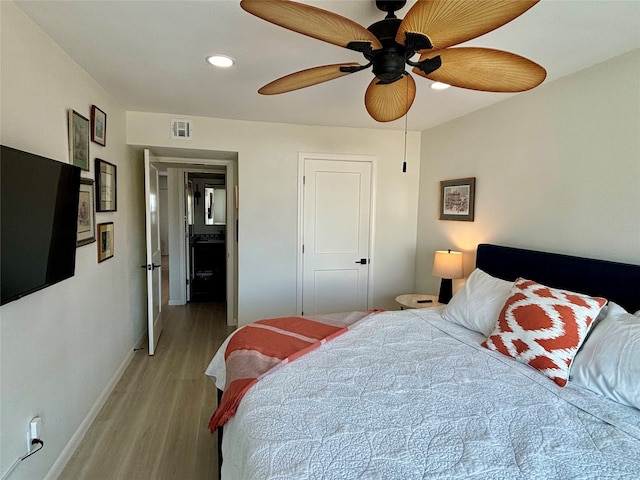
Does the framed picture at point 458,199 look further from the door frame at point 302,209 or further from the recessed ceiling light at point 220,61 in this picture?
the recessed ceiling light at point 220,61

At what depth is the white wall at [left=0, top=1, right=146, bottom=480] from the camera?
1540 millimetres

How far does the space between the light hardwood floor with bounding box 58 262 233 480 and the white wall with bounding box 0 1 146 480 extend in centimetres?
15

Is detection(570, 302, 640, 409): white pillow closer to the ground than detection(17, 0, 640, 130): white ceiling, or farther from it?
closer to the ground

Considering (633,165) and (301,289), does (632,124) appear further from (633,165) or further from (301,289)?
(301,289)

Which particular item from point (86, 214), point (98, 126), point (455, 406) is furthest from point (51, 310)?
point (455, 406)

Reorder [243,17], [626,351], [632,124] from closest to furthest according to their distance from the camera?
[626,351] → [243,17] → [632,124]

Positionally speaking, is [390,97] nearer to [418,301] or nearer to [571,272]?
[571,272]

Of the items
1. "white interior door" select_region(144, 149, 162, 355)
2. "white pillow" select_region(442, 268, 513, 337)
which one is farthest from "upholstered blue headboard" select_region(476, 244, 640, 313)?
"white interior door" select_region(144, 149, 162, 355)

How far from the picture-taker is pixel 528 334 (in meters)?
1.77

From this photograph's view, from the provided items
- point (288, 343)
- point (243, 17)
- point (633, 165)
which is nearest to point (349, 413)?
point (288, 343)

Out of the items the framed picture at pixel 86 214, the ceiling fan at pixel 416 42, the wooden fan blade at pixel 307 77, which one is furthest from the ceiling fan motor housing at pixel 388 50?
the framed picture at pixel 86 214

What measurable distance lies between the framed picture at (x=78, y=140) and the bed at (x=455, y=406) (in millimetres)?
1537

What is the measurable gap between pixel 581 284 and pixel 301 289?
252 centimetres

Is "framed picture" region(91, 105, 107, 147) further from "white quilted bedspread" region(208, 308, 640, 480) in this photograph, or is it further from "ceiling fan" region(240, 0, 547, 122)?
"white quilted bedspread" region(208, 308, 640, 480)
